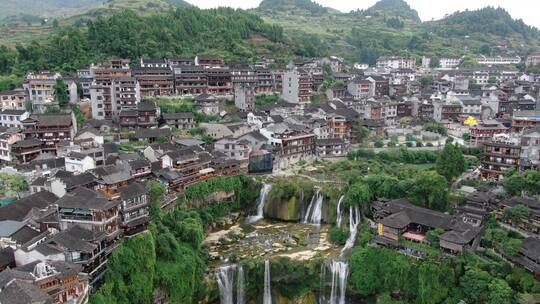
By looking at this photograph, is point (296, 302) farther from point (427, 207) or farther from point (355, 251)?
point (427, 207)

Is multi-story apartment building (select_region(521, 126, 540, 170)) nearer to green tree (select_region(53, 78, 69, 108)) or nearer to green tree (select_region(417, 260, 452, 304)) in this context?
green tree (select_region(417, 260, 452, 304))

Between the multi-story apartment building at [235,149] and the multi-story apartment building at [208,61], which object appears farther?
the multi-story apartment building at [208,61]

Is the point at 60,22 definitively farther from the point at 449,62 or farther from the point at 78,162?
the point at 449,62

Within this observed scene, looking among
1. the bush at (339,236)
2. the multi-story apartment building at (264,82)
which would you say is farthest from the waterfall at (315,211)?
the multi-story apartment building at (264,82)

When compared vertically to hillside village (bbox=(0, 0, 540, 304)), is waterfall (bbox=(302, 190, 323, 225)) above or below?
below

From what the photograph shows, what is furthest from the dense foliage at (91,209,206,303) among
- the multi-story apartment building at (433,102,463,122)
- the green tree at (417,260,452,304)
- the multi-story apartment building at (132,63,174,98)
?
the multi-story apartment building at (433,102,463,122)

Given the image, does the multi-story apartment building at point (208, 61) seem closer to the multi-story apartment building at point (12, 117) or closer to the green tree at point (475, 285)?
the multi-story apartment building at point (12, 117)

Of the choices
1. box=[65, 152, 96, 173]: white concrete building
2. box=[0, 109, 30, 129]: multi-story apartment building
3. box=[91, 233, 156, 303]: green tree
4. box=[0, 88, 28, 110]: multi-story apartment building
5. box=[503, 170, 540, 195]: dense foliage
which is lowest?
box=[91, 233, 156, 303]: green tree

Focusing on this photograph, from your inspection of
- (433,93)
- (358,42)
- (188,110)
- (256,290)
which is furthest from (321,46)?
(256,290)
